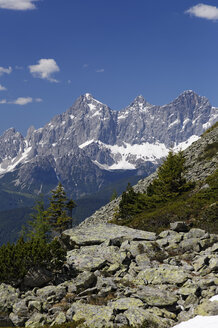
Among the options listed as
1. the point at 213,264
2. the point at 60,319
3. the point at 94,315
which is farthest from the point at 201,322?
the point at 60,319

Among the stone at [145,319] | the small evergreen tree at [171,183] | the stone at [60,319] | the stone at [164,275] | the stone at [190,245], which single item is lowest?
the stone at [60,319]

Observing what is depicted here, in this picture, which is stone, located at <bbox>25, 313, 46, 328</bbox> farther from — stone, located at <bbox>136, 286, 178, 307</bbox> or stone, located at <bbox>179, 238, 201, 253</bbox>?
stone, located at <bbox>179, 238, 201, 253</bbox>

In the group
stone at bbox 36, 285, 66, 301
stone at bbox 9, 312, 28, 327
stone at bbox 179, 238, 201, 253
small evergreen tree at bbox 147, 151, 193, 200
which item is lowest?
stone at bbox 9, 312, 28, 327

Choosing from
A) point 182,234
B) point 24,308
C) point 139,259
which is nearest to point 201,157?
point 182,234

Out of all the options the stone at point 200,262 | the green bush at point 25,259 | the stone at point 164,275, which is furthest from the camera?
the green bush at point 25,259

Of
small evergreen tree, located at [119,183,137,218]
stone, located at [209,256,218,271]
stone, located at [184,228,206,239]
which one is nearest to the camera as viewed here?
stone, located at [209,256,218,271]

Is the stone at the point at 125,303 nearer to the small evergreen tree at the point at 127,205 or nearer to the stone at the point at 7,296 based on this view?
the stone at the point at 7,296

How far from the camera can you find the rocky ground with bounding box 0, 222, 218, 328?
47.3ft

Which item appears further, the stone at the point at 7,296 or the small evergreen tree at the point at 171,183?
the small evergreen tree at the point at 171,183

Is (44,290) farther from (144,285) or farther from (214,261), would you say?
(214,261)

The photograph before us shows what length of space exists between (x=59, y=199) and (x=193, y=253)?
53603mm

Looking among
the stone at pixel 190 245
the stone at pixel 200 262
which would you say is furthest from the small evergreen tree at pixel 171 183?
the stone at pixel 200 262

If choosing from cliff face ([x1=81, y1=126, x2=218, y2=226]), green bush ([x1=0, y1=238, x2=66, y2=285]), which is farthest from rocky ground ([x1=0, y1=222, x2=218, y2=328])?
cliff face ([x1=81, y1=126, x2=218, y2=226])

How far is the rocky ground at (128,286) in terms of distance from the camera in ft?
47.3
